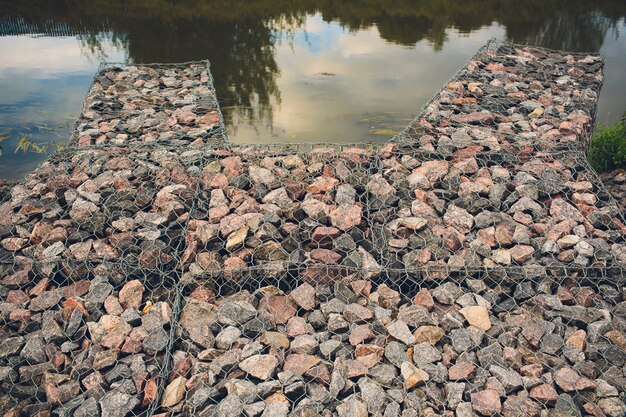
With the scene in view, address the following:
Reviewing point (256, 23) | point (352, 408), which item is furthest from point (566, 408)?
point (256, 23)

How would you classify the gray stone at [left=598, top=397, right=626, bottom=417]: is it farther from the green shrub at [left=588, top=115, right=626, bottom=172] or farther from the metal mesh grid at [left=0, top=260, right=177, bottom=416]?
the green shrub at [left=588, top=115, right=626, bottom=172]

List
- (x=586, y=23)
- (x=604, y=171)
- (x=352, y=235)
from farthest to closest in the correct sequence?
(x=586, y=23)
(x=604, y=171)
(x=352, y=235)

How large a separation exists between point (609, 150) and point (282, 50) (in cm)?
519

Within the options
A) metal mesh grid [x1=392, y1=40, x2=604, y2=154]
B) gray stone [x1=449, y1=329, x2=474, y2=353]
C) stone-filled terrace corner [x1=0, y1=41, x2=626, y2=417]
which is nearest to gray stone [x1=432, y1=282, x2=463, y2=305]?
stone-filled terrace corner [x1=0, y1=41, x2=626, y2=417]

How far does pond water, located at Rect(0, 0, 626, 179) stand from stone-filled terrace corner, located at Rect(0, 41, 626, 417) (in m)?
1.76

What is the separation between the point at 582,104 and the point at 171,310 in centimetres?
474

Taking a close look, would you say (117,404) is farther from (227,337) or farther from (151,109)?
(151,109)

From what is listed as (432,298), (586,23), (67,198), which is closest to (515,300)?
(432,298)

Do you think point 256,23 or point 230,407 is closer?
point 230,407

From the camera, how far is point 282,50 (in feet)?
28.7

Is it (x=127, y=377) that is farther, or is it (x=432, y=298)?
(x=432, y=298)

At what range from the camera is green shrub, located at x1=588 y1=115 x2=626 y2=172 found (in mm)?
5227

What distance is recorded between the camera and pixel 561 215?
383cm

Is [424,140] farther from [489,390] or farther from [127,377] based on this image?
[127,377]
